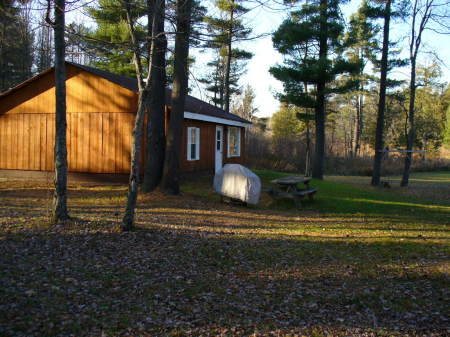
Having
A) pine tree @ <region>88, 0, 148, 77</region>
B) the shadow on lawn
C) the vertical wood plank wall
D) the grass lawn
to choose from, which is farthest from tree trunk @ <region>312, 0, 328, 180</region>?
the shadow on lawn

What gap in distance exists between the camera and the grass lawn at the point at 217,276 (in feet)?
14.2

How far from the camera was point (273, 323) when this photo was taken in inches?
173

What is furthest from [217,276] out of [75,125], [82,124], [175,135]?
[75,125]

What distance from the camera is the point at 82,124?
16.4 m

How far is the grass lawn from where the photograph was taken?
4337mm

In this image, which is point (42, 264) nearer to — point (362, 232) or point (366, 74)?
point (362, 232)

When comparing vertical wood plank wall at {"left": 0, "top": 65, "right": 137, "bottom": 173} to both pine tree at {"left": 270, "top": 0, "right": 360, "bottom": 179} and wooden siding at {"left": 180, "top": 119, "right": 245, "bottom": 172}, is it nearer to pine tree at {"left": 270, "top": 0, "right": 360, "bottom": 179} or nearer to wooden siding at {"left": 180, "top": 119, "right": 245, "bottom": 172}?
wooden siding at {"left": 180, "top": 119, "right": 245, "bottom": 172}

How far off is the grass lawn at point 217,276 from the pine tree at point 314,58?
35.5 feet

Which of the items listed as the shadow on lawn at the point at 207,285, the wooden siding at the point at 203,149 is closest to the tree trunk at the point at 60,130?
the shadow on lawn at the point at 207,285

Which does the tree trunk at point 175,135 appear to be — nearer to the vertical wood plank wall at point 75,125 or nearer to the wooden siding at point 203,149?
the vertical wood plank wall at point 75,125

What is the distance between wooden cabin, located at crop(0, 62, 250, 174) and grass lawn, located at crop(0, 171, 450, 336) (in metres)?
5.92

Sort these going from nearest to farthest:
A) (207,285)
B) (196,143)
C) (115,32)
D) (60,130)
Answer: (207,285)
(60,130)
(115,32)
(196,143)

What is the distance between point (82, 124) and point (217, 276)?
12.6m

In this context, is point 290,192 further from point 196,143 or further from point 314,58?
point 314,58
